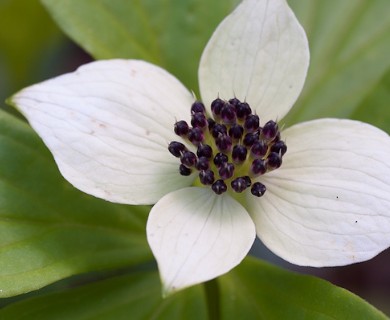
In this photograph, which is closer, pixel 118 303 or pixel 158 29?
pixel 118 303

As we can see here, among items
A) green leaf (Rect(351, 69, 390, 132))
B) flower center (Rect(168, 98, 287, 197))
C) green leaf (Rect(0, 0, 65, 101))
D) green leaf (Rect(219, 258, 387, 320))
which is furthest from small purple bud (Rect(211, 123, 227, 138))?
green leaf (Rect(0, 0, 65, 101))

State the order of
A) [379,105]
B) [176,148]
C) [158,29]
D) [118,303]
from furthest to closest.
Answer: [158,29] < [379,105] < [118,303] < [176,148]

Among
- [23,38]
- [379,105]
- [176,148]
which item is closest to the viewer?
[176,148]

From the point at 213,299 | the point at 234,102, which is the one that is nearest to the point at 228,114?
the point at 234,102

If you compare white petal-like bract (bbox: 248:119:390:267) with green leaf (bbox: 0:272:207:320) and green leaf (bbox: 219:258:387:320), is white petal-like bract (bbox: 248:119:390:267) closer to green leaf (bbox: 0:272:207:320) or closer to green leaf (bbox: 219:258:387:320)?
green leaf (bbox: 219:258:387:320)

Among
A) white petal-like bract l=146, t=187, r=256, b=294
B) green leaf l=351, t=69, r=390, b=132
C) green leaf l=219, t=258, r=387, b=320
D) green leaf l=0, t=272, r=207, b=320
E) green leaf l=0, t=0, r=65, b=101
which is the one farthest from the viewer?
green leaf l=0, t=0, r=65, b=101

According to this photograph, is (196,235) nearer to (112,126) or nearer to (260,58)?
(112,126)

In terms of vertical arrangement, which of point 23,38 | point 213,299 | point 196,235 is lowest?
point 23,38

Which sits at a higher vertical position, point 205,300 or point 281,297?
point 281,297
